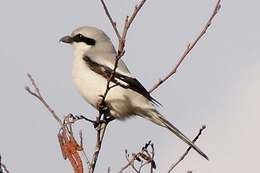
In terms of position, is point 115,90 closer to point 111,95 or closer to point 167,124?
point 111,95

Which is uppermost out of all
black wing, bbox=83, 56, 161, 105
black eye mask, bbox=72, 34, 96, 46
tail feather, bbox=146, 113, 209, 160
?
black eye mask, bbox=72, 34, 96, 46

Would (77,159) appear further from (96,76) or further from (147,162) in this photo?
(96,76)

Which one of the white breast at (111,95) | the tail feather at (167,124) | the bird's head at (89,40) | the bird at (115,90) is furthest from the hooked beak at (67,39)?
the tail feather at (167,124)

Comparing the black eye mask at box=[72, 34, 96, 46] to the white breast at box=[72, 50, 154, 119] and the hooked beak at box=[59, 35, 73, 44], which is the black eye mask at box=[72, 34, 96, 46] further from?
the white breast at box=[72, 50, 154, 119]

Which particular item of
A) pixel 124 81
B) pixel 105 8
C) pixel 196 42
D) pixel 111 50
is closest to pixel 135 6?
pixel 105 8

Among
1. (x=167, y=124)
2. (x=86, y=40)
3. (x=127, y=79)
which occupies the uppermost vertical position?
(x=86, y=40)

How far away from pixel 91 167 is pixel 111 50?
2.66m

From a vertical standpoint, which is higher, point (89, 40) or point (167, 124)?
point (89, 40)

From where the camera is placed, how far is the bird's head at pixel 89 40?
5.70 meters

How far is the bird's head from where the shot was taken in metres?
5.70

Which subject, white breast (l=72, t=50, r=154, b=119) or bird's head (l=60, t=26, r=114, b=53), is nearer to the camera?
white breast (l=72, t=50, r=154, b=119)

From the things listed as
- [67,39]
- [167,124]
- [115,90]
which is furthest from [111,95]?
[67,39]

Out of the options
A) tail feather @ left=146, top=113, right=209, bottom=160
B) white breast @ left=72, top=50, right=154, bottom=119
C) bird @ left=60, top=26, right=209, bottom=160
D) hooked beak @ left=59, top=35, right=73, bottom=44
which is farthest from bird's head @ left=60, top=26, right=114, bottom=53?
tail feather @ left=146, top=113, right=209, bottom=160

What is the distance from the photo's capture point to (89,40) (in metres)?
5.72
